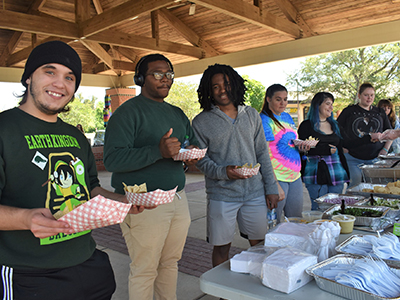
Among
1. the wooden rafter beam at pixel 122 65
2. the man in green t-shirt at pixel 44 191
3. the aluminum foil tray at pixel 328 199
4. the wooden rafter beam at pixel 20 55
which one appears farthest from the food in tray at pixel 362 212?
the wooden rafter beam at pixel 122 65

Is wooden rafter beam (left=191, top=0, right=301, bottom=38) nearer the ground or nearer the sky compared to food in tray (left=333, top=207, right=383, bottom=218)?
nearer the sky

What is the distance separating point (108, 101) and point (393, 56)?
18.0m

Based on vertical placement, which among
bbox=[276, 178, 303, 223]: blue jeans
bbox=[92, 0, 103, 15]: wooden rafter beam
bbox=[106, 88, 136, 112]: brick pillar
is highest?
bbox=[92, 0, 103, 15]: wooden rafter beam

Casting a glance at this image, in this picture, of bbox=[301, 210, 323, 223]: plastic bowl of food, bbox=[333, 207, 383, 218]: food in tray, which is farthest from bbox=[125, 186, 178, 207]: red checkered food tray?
bbox=[333, 207, 383, 218]: food in tray

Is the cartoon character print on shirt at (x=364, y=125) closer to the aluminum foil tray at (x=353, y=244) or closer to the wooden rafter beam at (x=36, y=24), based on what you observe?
the aluminum foil tray at (x=353, y=244)

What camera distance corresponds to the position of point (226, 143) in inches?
92.0

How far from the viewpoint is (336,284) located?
1.14m

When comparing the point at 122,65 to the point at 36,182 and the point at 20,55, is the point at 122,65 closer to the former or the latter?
the point at 20,55

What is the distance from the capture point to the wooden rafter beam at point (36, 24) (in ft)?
21.6

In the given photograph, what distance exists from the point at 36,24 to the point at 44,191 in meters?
6.72

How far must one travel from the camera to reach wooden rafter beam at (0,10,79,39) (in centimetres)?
659

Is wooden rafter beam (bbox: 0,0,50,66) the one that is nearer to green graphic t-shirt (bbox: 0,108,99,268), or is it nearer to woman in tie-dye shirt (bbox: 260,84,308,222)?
woman in tie-dye shirt (bbox: 260,84,308,222)

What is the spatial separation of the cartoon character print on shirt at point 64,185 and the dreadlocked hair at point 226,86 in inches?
47.5

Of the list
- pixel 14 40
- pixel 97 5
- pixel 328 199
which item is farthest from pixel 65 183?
pixel 14 40
